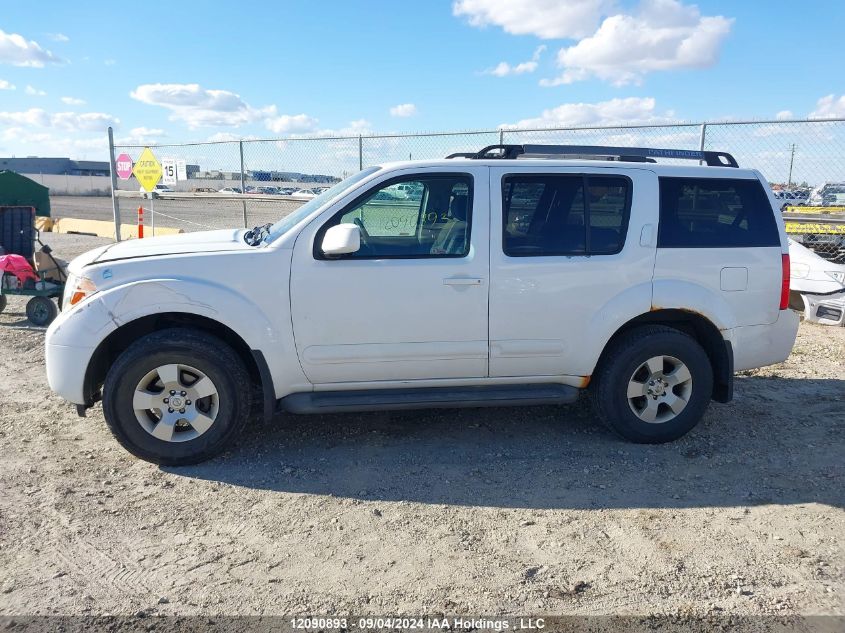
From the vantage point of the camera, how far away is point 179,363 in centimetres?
414

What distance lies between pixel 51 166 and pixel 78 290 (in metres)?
96.5

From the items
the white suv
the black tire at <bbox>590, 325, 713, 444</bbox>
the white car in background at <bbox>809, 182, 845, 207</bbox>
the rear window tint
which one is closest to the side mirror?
the white suv

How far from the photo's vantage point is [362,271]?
4223 mm

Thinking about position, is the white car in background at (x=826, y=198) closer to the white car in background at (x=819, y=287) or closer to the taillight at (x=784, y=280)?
the white car in background at (x=819, y=287)

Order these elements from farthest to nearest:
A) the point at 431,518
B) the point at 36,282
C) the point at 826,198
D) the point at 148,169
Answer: the point at 826,198
the point at 148,169
the point at 36,282
the point at 431,518

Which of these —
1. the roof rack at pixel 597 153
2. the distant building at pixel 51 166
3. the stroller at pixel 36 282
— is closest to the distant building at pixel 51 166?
the distant building at pixel 51 166

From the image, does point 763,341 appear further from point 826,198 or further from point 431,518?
point 826,198

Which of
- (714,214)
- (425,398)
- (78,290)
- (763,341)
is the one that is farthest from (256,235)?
(763,341)

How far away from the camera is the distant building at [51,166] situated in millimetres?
79050

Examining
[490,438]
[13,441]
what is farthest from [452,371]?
[13,441]

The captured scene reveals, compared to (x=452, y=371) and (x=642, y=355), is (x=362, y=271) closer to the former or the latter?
A: (x=452, y=371)

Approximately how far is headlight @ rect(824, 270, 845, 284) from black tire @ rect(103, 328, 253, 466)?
7.48 metres

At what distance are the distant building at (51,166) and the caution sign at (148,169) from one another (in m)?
73.9

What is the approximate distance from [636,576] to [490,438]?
5.80 ft
